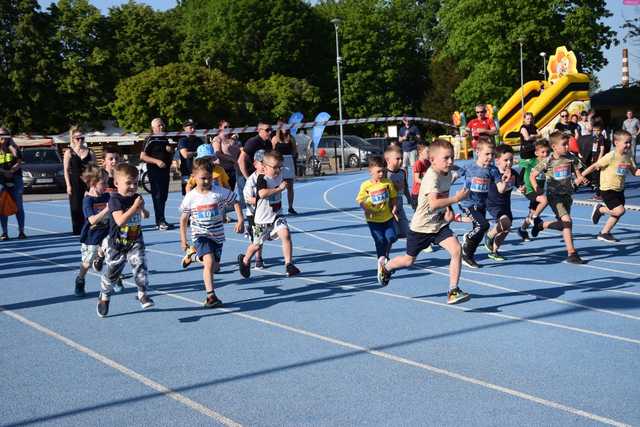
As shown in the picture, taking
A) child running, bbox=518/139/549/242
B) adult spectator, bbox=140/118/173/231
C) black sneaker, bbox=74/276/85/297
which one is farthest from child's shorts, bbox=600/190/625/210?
adult spectator, bbox=140/118/173/231

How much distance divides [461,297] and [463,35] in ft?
172

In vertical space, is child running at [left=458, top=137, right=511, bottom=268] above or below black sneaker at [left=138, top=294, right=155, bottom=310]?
above

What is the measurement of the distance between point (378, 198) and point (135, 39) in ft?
179

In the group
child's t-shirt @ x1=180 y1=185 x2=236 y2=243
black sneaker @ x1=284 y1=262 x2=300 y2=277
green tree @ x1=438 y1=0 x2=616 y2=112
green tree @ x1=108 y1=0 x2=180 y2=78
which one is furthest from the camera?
green tree @ x1=108 y1=0 x2=180 y2=78

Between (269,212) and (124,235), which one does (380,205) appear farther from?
(124,235)

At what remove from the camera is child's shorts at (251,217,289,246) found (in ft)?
31.8

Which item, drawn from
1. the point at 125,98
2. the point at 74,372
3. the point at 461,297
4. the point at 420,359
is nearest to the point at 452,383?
the point at 420,359

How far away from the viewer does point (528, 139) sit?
54.1 feet

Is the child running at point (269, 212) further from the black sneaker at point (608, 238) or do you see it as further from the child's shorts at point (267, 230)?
the black sneaker at point (608, 238)

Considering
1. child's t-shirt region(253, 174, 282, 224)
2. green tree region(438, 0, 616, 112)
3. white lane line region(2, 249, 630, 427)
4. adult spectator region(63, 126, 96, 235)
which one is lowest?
white lane line region(2, 249, 630, 427)

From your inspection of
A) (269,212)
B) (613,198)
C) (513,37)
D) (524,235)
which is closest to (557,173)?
(613,198)

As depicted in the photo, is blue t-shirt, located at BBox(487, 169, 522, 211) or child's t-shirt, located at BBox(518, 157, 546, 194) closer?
blue t-shirt, located at BBox(487, 169, 522, 211)

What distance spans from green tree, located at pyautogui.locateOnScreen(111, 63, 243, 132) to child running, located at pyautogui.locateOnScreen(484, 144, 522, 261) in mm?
43857

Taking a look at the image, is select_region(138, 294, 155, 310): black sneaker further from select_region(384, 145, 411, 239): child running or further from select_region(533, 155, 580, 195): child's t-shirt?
select_region(533, 155, 580, 195): child's t-shirt
